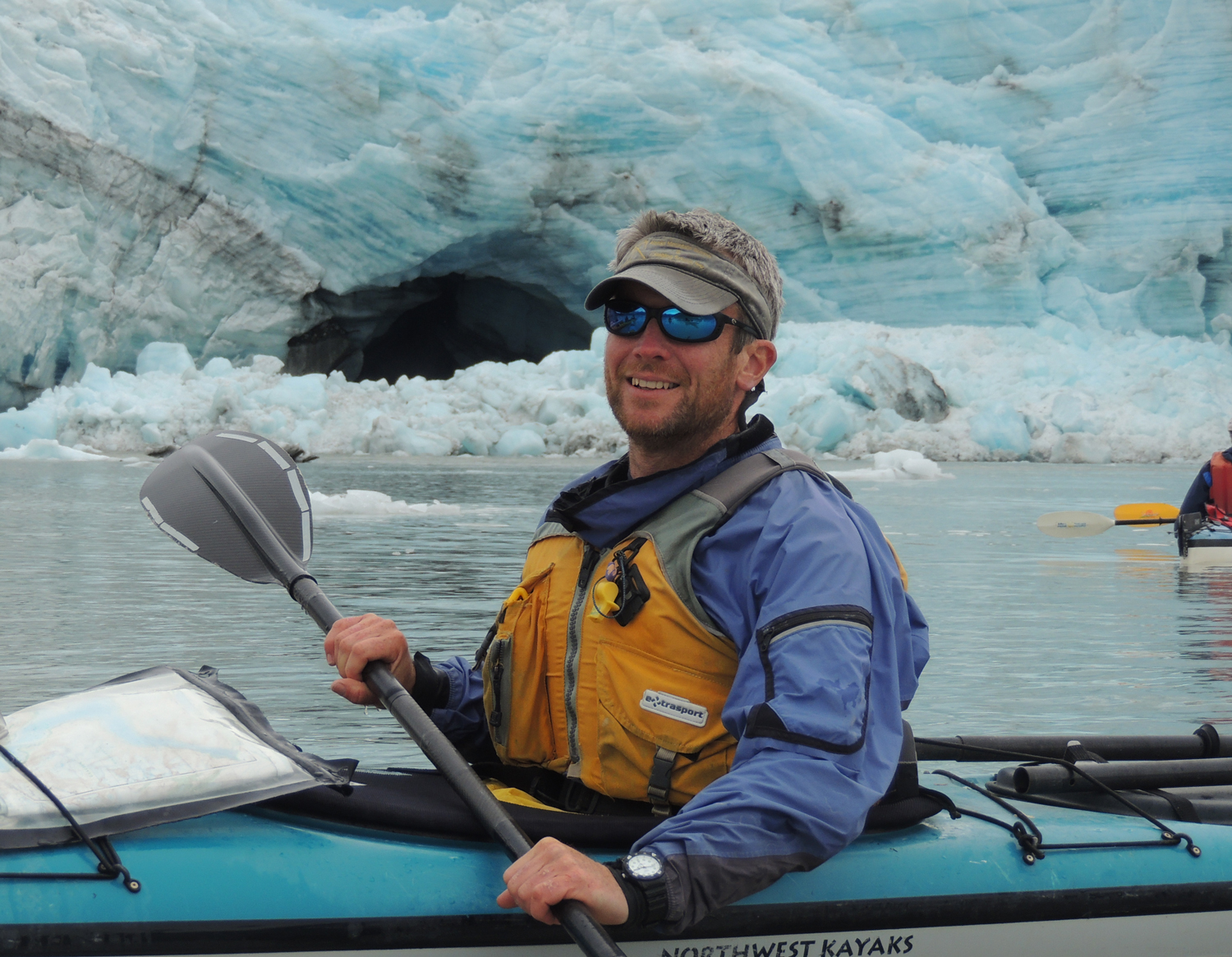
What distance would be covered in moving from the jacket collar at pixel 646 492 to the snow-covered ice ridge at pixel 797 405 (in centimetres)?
1290

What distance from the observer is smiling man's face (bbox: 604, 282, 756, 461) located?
138 centimetres

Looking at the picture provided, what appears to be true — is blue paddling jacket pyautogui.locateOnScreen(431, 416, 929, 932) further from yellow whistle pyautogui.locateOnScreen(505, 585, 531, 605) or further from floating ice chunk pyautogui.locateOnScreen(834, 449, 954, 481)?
floating ice chunk pyautogui.locateOnScreen(834, 449, 954, 481)

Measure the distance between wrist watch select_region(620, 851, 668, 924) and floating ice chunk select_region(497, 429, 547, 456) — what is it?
13.9 meters

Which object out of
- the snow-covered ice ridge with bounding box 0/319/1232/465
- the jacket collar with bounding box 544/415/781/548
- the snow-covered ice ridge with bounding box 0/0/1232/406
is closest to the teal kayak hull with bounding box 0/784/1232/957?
the jacket collar with bounding box 544/415/781/548

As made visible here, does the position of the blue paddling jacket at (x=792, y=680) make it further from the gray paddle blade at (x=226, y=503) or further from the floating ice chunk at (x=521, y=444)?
the floating ice chunk at (x=521, y=444)

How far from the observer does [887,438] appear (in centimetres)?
1505

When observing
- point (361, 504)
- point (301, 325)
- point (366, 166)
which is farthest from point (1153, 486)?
point (301, 325)

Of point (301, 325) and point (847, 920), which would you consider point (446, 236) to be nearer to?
point (301, 325)

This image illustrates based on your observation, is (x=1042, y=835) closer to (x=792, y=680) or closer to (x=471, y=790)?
(x=792, y=680)

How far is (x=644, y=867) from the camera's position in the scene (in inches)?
42.6

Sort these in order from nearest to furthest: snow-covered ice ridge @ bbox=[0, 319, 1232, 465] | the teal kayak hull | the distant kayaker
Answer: the teal kayak hull, the distant kayaker, snow-covered ice ridge @ bbox=[0, 319, 1232, 465]

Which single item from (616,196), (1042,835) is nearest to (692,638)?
(1042,835)

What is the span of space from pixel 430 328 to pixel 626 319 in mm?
22088

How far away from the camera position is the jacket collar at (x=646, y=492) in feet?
4.53
